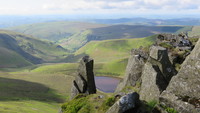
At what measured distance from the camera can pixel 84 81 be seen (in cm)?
3594

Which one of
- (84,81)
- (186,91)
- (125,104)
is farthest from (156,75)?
(84,81)

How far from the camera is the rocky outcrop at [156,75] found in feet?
76.6

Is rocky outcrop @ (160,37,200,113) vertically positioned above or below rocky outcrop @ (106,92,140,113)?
above

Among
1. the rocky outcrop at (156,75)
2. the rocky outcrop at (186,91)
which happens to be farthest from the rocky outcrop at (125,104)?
the rocky outcrop at (156,75)

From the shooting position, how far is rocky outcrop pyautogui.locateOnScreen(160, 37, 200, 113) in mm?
A: 15458

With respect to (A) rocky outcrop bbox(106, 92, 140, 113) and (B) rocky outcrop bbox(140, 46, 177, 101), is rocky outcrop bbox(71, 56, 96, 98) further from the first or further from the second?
(A) rocky outcrop bbox(106, 92, 140, 113)

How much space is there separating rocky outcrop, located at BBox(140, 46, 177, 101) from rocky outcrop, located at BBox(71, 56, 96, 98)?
12.5 metres

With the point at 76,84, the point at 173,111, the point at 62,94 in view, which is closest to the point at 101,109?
the point at 173,111

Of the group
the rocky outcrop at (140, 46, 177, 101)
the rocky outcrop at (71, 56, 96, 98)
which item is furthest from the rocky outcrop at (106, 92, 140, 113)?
the rocky outcrop at (71, 56, 96, 98)

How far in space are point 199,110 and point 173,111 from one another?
1976mm

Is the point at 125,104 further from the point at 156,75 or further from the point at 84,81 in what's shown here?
the point at 84,81

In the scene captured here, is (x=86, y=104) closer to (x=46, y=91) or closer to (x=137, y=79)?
(x=137, y=79)

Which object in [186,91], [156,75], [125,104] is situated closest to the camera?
[186,91]

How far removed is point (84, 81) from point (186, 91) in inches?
879
